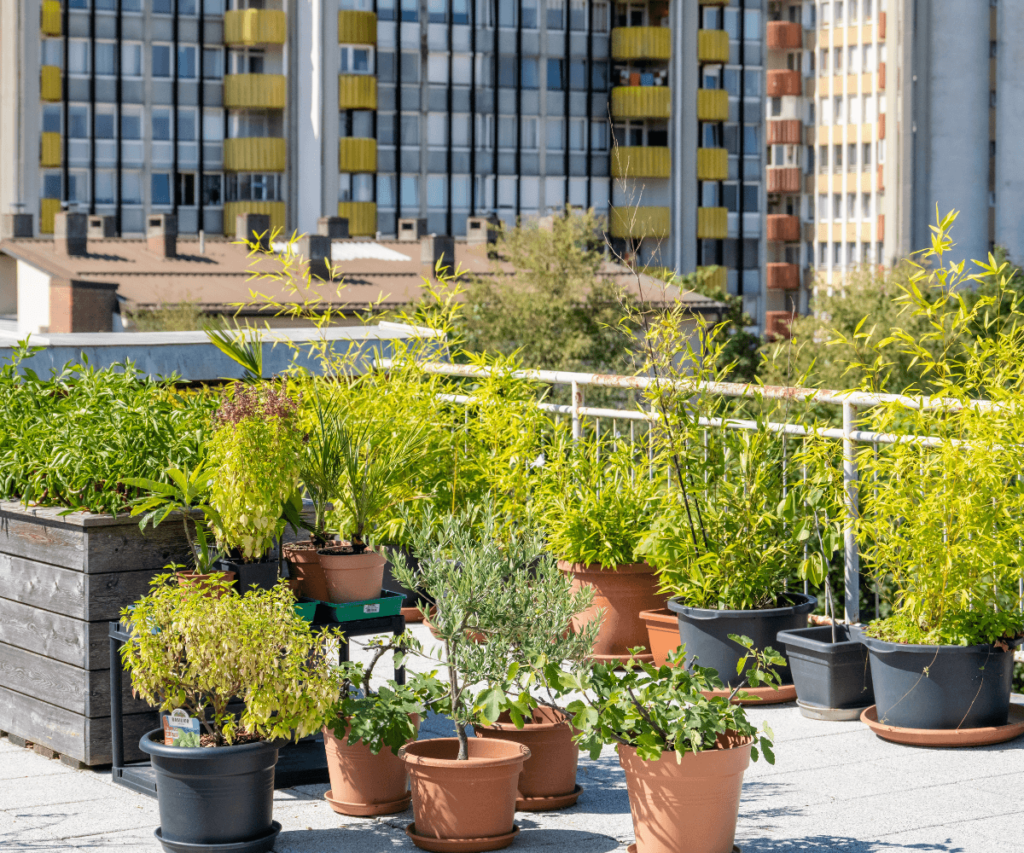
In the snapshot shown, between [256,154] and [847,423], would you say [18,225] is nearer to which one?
[256,154]

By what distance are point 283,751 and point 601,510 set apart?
1934 millimetres

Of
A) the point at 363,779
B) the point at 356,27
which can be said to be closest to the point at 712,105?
the point at 356,27

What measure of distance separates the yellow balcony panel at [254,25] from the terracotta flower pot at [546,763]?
59.4m

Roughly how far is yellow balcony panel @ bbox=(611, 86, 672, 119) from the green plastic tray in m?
60.3

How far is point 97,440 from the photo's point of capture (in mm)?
5320

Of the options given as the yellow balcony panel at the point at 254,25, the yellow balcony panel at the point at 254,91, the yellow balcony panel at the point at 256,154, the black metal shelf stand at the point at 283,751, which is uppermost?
the yellow balcony panel at the point at 254,25

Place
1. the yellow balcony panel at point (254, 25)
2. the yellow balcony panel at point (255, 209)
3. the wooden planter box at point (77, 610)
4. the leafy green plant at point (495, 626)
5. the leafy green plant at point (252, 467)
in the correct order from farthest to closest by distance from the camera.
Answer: the yellow balcony panel at point (255, 209), the yellow balcony panel at point (254, 25), the wooden planter box at point (77, 610), the leafy green plant at point (252, 467), the leafy green plant at point (495, 626)

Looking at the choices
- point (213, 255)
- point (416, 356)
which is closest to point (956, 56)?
point (213, 255)

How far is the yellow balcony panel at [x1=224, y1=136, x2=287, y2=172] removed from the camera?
2445 inches

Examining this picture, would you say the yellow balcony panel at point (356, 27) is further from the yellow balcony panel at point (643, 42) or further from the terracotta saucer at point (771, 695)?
the terracotta saucer at point (771, 695)

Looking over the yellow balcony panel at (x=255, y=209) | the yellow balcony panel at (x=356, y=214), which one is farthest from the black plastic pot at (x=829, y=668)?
the yellow balcony panel at (x=356, y=214)

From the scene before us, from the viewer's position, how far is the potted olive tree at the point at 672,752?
4.17m

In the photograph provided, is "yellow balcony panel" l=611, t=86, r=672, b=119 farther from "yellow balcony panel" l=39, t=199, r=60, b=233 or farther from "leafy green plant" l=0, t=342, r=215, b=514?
"leafy green plant" l=0, t=342, r=215, b=514

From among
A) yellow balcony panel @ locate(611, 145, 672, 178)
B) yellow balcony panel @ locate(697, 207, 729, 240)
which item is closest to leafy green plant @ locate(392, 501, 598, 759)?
yellow balcony panel @ locate(611, 145, 672, 178)
